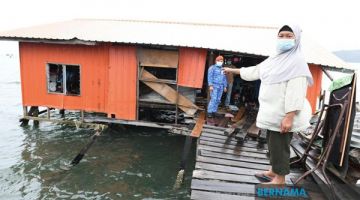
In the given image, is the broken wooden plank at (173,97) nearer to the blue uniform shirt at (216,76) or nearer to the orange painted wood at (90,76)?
the orange painted wood at (90,76)

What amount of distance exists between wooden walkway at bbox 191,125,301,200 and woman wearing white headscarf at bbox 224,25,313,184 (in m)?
0.82

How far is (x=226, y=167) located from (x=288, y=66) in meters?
2.75

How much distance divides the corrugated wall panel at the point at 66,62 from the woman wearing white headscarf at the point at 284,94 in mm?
8992

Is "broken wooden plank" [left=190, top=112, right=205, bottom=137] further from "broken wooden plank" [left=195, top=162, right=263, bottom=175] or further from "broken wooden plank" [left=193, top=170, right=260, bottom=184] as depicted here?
"broken wooden plank" [left=193, top=170, right=260, bottom=184]

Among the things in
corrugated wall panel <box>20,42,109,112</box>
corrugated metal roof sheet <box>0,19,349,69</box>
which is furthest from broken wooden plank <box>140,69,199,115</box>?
corrugated wall panel <box>20,42,109,112</box>

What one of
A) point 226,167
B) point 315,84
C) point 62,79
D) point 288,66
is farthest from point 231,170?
point 62,79

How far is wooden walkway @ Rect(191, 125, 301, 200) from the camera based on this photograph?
5.20 m

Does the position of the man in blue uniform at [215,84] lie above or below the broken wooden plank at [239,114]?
above

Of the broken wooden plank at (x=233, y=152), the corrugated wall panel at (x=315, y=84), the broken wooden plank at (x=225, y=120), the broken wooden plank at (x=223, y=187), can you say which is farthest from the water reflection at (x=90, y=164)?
the corrugated wall panel at (x=315, y=84)

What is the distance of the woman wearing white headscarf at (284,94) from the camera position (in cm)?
437

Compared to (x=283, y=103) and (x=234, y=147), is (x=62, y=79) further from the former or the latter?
(x=283, y=103)

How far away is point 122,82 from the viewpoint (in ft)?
40.4

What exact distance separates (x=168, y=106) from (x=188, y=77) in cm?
134

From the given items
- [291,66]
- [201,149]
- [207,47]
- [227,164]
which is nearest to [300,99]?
[291,66]
